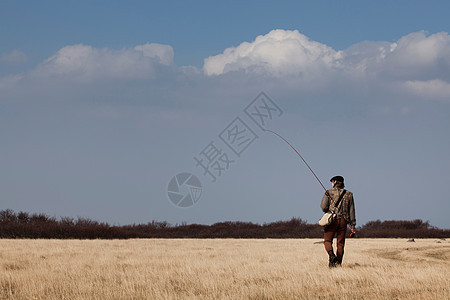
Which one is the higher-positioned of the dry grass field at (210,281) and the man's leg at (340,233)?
the man's leg at (340,233)

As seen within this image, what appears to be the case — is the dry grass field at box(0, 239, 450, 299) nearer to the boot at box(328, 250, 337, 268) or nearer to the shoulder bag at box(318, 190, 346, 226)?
the boot at box(328, 250, 337, 268)

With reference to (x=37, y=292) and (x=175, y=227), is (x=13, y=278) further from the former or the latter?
(x=175, y=227)

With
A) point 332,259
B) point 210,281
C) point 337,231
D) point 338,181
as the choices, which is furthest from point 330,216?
point 210,281

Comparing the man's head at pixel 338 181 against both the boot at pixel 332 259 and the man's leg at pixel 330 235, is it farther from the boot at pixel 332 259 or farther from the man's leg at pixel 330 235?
the boot at pixel 332 259

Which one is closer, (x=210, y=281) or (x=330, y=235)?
(x=210, y=281)

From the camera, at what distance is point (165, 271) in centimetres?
1155

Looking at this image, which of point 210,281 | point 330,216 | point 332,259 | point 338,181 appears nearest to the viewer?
point 210,281

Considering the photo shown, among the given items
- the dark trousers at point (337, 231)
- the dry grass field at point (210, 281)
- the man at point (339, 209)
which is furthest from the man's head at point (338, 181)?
the dry grass field at point (210, 281)

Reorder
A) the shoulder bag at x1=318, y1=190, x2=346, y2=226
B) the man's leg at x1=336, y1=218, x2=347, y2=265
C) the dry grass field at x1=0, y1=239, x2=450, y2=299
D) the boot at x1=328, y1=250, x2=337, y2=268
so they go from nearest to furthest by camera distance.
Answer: the dry grass field at x1=0, y1=239, x2=450, y2=299 < the shoulder bag at x1=318, y1=190, x2=346, y2=226 < the man's leg at x1=336, y1=218, x2=347, y2=265 < the boot at x1=328, y1=250, x2=337, y2=268

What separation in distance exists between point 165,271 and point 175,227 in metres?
37.5

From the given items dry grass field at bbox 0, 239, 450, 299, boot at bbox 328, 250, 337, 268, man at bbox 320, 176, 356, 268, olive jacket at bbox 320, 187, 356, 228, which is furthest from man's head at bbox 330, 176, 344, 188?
dry grass field at bbox 0, 239, 450, 299

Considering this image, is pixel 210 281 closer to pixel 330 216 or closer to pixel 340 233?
pixel 330 216

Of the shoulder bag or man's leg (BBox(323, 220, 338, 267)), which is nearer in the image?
the shoulder bag

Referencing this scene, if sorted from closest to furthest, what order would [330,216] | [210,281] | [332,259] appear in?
[210,281] < [330,216] < [332,259]
